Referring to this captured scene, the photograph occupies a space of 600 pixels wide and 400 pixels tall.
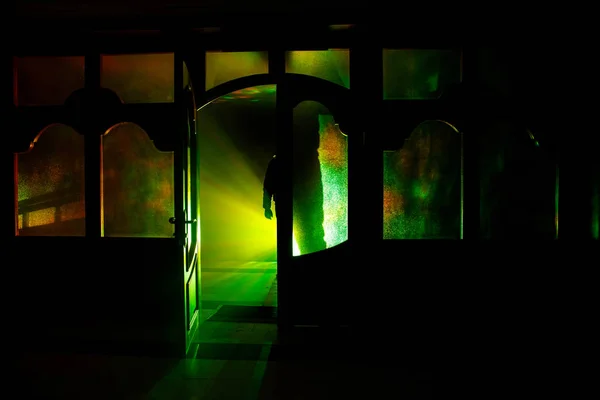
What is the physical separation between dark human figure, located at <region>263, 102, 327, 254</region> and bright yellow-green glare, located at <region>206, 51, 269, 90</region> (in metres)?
0.69

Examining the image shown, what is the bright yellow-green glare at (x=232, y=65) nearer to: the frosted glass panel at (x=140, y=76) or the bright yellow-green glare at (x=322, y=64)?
the bright yellow-green glare at (x=322, y=64)

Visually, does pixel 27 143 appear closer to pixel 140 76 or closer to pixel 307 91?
pixel 140 76

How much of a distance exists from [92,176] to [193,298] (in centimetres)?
187

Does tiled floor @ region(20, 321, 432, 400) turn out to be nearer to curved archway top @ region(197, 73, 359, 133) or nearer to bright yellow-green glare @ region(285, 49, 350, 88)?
curved archway top @ region(197, 73, 359, 133)

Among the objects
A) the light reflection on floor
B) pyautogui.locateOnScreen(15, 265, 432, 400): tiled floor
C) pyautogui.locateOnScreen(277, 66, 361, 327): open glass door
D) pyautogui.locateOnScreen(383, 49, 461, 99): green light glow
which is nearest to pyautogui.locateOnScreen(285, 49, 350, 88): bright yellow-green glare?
pyautogui.locateOnScreen(277, 66, 361, 327): open glass door

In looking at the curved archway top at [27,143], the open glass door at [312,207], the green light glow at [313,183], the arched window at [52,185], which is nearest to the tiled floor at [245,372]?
the open glass door at [312,207]

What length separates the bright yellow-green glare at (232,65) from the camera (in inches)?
191

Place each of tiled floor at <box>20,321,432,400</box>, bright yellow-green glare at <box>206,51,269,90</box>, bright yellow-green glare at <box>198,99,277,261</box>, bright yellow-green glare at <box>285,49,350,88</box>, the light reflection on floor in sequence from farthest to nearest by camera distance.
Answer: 1. bright yellow-green glare at <box>198,99,277,261</box>
2. the light reflection on floor
3. bright yellow-green glare at <box>206,51,269,90</box>
4. bright yellow-green glare at <box>285,49,350,88</box>
5. tiled floor at <box>20,321,432,400</box>

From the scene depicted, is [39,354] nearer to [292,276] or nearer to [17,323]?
[17,323]

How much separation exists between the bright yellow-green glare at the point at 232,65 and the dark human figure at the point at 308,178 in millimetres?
687

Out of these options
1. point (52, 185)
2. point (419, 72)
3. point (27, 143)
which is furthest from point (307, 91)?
point (27, 143)

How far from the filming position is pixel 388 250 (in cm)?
461

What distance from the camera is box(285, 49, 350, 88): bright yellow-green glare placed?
4.74 m

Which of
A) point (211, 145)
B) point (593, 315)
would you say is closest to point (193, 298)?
point (593, 315)
